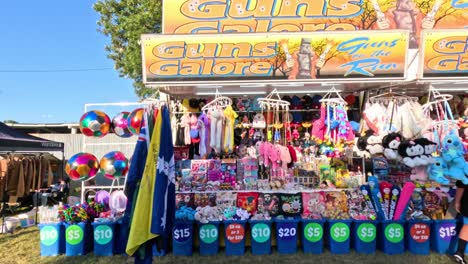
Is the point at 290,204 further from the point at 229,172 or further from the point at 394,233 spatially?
the point at 394,233

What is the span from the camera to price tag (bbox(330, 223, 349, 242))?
15.3 ft

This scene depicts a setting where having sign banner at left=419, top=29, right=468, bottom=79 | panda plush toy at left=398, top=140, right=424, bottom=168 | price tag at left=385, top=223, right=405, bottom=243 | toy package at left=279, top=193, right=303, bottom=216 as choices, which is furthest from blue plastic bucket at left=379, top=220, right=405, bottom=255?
sign banner at left=419, top=29, right=468, bottom=79

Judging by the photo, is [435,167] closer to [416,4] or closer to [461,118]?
[461,118]

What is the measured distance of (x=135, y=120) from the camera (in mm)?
4891

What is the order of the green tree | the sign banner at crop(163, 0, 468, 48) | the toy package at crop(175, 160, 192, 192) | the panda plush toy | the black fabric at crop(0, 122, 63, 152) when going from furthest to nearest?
the green tree, the black fabric at crop(0, 122, 63, 152), the sign banner at crop(163, 0, 468, 48), the toy package at crop(175, 160, 192, 192), the panda plush toy

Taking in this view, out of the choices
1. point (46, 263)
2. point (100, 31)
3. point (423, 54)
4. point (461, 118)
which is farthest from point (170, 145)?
point (100, 31)

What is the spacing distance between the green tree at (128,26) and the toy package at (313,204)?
1139cm

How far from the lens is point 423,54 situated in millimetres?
5059

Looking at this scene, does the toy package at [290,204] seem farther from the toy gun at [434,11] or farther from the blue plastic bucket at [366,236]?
the toy gun at [434,11]

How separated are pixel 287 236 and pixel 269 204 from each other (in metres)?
0.57

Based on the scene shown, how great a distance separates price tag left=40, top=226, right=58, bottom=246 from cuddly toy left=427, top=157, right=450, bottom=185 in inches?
229

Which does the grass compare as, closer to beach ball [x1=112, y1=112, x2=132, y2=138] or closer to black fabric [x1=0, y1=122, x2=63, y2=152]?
beach ball [x1=112, y1=112, x2=132, y2=138]

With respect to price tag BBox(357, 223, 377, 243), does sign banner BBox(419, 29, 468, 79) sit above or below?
above

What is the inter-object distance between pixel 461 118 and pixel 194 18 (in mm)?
5626
